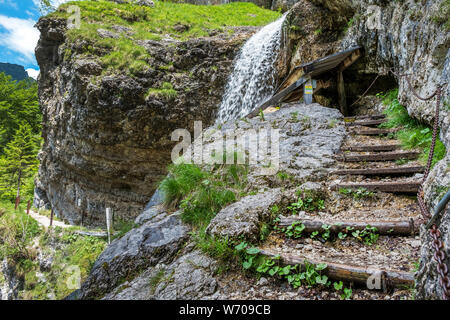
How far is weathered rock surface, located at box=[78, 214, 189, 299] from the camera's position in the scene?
3.13m

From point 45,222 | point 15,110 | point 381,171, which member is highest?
point 15,110

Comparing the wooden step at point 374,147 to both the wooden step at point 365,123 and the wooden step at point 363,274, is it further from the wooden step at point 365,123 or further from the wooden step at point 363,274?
the wooden step at point 363,274

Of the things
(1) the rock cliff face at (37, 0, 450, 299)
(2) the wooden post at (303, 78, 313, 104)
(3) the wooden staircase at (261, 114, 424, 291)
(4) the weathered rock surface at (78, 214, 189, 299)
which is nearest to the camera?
(3) the wooden staircase at (261, 114, 424, 291)

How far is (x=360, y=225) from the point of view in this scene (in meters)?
2.62

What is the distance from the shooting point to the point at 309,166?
4.30m

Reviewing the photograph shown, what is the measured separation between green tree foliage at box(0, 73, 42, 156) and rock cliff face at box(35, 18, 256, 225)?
16188 mm

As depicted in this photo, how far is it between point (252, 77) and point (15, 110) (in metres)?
30.2

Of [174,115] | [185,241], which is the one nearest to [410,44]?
[185,241]

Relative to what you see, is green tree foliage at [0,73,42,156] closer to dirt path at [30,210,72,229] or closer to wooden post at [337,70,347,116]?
dirt path at [30,210,72,229]

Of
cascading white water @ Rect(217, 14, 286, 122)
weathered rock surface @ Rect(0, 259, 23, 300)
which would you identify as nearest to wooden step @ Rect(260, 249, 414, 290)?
cascading white water @ Rect(217, 14, 286, 122)

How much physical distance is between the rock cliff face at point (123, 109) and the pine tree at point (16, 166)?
9.09 m

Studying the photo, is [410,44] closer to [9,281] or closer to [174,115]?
[174,115]

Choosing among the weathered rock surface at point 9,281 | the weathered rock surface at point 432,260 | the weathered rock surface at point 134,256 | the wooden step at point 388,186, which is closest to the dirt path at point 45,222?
the weathered rock surface at point 9,281

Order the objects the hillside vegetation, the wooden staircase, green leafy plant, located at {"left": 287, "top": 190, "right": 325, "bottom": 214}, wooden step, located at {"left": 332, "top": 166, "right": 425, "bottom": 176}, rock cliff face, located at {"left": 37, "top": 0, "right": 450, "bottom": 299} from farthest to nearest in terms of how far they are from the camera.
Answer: the hillside vegetation → wooden step, located at {"left": 332, "top": 166, "right": 425, "bottom": 176} → green leafy plant, located at {"left": 287, "top": 190, "right": 325, "bottom": 214} → rock cliff face, located at {"left": 37, "top": 0, "right": 450, "bottom": 299} → the wooden staircase
